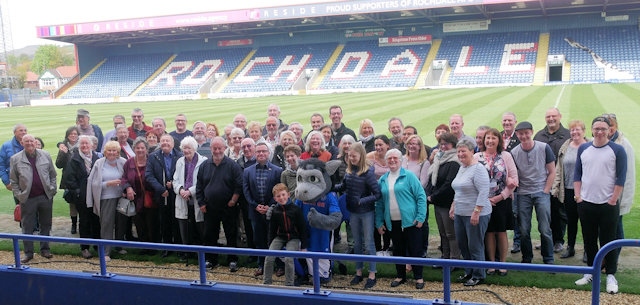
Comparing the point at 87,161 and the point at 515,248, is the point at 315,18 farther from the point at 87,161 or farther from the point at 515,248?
the point at 515,248

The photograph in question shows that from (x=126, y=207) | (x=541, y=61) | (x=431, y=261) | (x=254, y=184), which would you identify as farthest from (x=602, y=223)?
(x=541, y=61)

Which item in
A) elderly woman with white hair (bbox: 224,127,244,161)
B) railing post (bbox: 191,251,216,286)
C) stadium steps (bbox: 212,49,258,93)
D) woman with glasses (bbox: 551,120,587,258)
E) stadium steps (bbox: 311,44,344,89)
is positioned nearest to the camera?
railing post (bbox: 191,251,216,286)

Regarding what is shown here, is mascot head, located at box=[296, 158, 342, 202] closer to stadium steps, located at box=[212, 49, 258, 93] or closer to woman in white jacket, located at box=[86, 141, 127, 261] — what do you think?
woman in white jacket, located at box=[86, 141, 127, 261]

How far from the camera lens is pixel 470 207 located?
17.6 ft

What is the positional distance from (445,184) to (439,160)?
0.27 meters

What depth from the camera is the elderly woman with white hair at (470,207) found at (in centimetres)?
525

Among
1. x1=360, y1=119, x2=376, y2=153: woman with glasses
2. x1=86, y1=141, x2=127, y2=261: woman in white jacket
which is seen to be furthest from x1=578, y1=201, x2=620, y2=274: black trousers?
x1=86, y1=141, x2=127, y2=261: woman in white jacket

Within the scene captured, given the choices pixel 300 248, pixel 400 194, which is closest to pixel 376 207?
pixel 400 194

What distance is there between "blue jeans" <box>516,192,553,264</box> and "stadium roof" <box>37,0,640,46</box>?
119 ft

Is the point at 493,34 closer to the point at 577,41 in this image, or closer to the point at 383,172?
the point at 577,41

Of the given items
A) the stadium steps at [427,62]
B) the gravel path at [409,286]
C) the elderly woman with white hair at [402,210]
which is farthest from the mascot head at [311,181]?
the stadium steps at [427,62]

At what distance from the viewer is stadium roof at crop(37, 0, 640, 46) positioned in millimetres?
41188

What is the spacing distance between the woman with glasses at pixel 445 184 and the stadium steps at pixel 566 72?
118 feet

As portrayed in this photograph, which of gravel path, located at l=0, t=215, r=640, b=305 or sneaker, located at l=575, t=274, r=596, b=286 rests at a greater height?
sneaker, located at l=575, t=274, r=596, b=286
